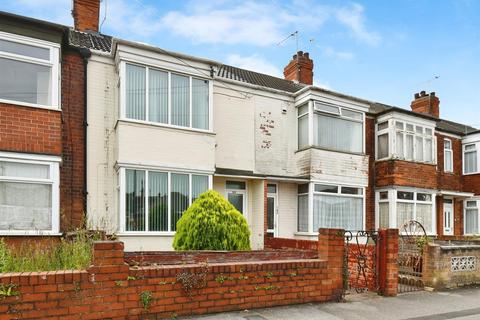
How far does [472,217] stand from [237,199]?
43.6 feet

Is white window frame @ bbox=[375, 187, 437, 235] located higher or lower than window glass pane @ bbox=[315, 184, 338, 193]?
lower

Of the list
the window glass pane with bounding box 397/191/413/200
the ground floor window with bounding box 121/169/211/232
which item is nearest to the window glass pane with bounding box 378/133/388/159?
the window glass pane with bounding box 397/191/413/200

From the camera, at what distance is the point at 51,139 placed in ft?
29.5

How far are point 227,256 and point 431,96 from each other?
1898 centimetres

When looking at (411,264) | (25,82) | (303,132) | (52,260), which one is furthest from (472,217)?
(25,82)

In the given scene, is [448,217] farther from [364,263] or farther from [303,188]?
[364,263]

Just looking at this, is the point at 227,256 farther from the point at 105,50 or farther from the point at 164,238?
the point at 105,50

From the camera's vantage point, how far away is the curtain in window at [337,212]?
13484 millimetres

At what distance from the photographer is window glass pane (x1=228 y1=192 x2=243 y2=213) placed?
12869mm

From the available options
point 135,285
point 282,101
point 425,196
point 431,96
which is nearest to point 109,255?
point 135,285

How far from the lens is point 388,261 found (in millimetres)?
7059

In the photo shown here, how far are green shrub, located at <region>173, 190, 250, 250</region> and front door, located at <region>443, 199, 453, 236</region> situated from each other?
49.0 feet

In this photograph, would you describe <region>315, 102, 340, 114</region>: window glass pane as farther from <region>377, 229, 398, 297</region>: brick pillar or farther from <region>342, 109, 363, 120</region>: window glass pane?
<region>377, 229, 398, 297</region>: brick pillar

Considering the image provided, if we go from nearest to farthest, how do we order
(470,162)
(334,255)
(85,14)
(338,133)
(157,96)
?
(334,255), (157,96), (85,14), (338,133), (470,162)
